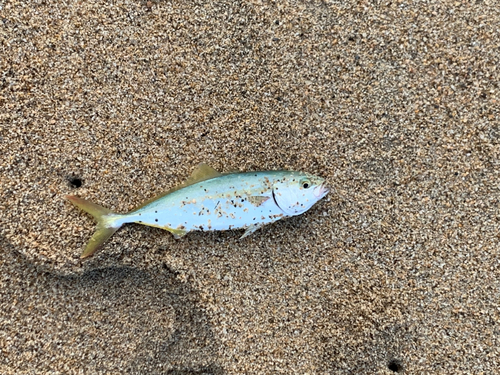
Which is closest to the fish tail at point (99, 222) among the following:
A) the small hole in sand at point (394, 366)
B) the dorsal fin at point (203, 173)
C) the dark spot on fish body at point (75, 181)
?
the dark spot on fish body at point (75, 181)

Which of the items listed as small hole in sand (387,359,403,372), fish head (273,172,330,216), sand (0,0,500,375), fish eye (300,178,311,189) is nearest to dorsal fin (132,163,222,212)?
sand (0,0,500,375)

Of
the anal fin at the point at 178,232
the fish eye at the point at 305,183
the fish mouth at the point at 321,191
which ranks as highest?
the fish eye at the point at 305,183

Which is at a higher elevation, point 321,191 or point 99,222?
point 321,191

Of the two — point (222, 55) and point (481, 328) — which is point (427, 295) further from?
point (222, 55)

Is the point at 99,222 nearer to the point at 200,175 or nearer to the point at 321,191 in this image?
the point at 200,175

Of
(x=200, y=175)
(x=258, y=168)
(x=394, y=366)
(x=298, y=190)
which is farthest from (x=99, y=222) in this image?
(x=394, y=366)

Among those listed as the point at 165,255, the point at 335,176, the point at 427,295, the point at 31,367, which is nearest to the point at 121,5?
the point at 165,255

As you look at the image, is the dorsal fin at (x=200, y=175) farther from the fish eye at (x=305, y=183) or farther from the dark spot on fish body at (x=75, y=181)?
the fish eye at (x=305, y=183)
